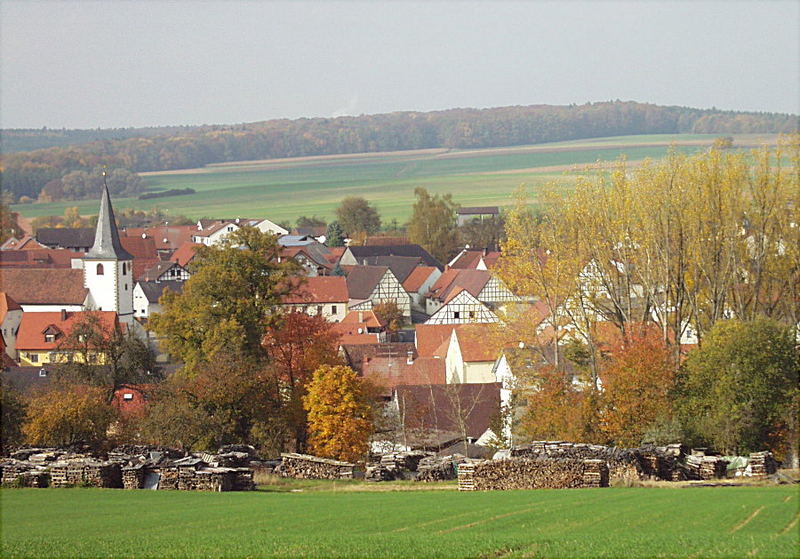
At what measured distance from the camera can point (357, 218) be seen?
148 m

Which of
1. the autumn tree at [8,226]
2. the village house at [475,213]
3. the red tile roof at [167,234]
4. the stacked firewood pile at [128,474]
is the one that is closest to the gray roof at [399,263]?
the village house at [475,213]

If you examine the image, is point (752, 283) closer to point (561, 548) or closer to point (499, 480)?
point (499, 480)

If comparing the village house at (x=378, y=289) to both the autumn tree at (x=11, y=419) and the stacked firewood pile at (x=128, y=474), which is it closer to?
the autumn tree at (x=11, y=419)

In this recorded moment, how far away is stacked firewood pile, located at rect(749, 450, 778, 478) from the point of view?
27103 mm

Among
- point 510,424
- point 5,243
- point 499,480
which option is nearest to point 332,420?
point 510,424

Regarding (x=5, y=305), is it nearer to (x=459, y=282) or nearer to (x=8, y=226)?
(x=459, y=282)

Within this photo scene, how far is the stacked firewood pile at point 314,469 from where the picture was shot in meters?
27.3

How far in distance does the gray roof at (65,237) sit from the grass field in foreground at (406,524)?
11364cm

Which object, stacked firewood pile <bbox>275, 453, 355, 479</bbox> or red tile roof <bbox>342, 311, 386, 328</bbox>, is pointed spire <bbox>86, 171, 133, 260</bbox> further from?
stacked firewood pile <bbox>275, 453, 355, 479</bbox>

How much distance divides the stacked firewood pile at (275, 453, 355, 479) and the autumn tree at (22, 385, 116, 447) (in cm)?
823

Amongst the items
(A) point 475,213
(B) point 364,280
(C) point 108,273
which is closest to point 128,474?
(C) point 108,273

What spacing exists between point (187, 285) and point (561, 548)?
30691 millimetres

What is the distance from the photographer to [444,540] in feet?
46.1

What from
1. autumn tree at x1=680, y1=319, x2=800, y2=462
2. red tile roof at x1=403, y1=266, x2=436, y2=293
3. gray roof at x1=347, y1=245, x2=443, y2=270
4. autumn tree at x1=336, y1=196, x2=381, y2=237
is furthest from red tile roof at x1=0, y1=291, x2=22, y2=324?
autumn tree at x1=336, y1=196, x2=381, y2=237
